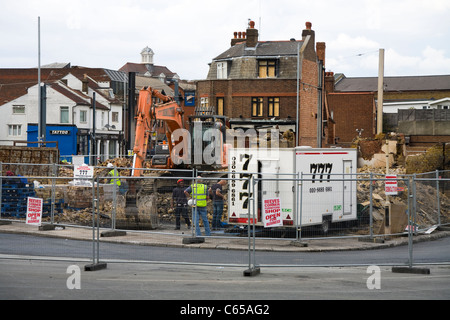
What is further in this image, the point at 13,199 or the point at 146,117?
the point at 146,117

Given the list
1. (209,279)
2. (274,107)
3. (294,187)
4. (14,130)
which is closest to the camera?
(209,279)

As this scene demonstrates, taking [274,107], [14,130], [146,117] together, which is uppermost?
[274,107]

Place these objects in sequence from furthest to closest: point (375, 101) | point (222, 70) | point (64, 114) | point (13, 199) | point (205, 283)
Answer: point (375, 101) → point (64, 114) → point (222, 70) → point (13, 199) → point (205, 283)

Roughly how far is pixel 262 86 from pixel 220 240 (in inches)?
1523

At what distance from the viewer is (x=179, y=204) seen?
1736 centimetres

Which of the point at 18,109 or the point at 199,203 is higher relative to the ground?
the point at 18,109

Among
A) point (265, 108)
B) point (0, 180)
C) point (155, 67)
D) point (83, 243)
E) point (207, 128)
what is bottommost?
point (83, 243)

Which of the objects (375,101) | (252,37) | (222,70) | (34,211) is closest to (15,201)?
(34,211)

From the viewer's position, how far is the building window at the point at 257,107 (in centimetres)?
5528

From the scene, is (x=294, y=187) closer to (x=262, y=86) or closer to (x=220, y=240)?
(x=220, y=240)
